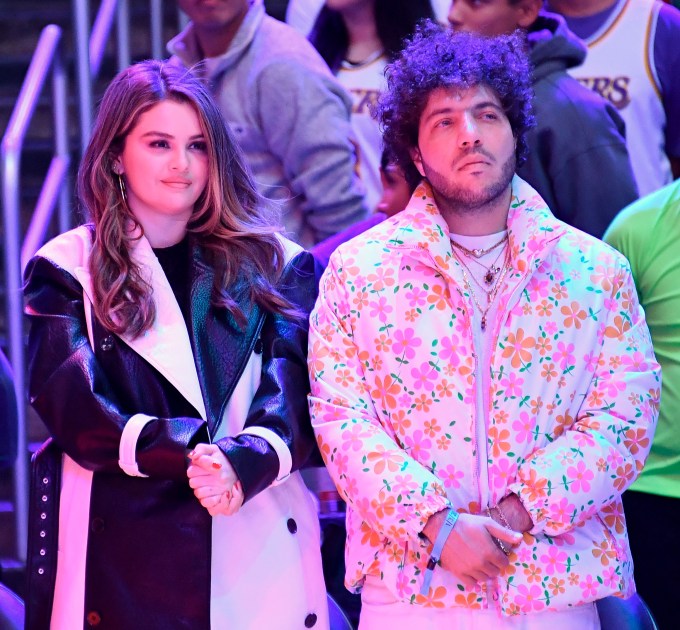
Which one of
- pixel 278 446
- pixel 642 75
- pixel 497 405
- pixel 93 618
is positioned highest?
pixel 642 75

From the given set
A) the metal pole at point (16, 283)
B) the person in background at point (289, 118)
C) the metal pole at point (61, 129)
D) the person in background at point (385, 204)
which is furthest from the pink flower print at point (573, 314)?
the metal pole at point (61, 129)

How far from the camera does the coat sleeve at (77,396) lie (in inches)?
91.1

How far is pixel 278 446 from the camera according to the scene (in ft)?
7.81

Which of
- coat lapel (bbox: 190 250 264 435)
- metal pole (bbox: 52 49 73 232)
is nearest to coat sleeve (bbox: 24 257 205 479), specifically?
coat lapel (bbox: 190 250 264 435)

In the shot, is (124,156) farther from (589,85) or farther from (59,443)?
(589,85)

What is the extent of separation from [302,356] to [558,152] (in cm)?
136

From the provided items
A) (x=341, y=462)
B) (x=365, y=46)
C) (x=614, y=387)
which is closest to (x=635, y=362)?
(x=614, y=387)

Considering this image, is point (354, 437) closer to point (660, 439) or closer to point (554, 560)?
point (554, 560)

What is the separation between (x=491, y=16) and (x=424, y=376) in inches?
68.1

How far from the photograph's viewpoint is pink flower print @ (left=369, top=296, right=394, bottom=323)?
97.2 inches

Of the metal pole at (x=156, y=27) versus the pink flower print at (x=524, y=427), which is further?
the metal pole at (x=156, y=27)

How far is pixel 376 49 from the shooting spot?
12.6ft

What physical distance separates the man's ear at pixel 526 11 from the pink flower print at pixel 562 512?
1.93 metres

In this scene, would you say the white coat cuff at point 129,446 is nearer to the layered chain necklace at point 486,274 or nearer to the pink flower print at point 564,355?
the layered chain necklace at point 486,274
